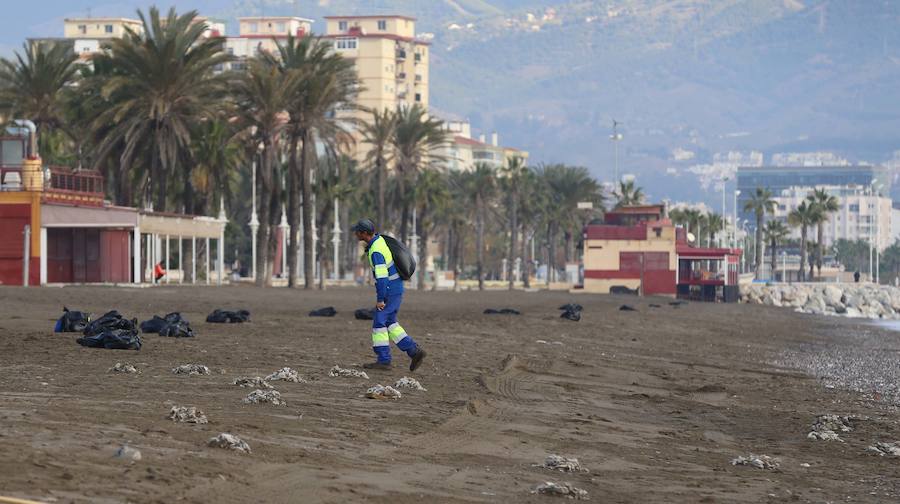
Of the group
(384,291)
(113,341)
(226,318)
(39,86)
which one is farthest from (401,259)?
(39,86)

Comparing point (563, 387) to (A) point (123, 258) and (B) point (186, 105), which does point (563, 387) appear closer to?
(A) point (123, 258)

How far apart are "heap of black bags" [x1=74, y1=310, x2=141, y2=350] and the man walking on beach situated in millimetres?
3067

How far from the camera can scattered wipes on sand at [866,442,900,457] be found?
1351 cm

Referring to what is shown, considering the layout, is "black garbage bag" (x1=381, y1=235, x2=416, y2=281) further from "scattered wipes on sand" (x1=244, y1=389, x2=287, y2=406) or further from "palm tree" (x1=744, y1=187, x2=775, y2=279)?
"palm tree" (x1=744, y1=187, x2=775, y2=279)

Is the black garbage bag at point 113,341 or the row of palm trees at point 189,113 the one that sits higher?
the row of palm trees at point 189,113

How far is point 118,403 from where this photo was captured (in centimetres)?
1248

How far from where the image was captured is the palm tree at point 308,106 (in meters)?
61.8

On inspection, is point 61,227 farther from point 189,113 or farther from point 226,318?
point 226,318

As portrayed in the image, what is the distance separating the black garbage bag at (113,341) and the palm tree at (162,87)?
129 feet

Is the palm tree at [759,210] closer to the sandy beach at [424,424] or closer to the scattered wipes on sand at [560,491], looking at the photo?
the sandy beach at [424,424]

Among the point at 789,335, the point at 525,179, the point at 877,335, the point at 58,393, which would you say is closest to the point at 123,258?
the point at 789,335

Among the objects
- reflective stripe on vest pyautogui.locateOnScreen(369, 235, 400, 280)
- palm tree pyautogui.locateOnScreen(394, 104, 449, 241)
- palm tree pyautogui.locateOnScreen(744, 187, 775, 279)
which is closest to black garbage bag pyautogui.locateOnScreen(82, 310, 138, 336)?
reflective stripe on vest pyautogui.locateOnScreen(369, 235, 400, 280)

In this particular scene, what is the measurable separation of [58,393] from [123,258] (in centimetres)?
4041

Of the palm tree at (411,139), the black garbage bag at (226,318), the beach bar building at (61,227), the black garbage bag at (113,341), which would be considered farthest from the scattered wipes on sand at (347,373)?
the palm tree at (411,139)
